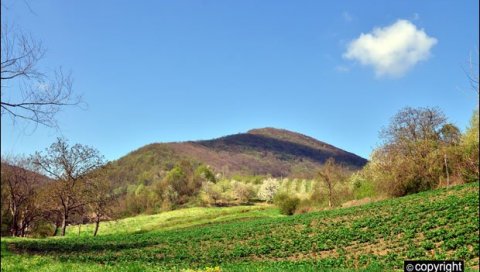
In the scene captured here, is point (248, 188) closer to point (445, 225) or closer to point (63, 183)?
point (63, 183)

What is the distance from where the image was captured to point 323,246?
28750 mm

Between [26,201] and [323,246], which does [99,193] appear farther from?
[323,246]

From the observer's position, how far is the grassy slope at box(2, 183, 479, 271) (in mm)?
19797

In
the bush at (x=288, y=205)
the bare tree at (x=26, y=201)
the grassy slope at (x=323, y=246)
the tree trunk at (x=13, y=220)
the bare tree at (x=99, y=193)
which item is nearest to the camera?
the grassy slope at (x=323, y=246)

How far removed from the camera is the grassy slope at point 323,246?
19.8 metres

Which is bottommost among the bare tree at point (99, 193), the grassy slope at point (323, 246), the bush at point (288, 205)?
the grassy slope at point (323, 246)

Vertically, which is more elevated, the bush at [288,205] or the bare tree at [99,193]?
the bare tree at [99,193]

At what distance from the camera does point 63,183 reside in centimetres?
5288

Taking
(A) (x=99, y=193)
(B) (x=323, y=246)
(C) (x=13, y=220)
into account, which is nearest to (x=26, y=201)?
(C) (x=13, y=220)

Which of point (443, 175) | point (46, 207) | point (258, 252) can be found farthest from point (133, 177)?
point (258, 252)

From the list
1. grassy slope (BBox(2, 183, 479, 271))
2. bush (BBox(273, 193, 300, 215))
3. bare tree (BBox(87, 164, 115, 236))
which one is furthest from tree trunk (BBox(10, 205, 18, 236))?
bush (BBox(273, 193, 300, 215))

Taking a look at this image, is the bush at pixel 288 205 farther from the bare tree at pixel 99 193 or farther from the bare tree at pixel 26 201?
the bare tree at pixel 26 201

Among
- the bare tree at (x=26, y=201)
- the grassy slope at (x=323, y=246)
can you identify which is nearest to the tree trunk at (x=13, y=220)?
the bare tree at (x=26, y=201)

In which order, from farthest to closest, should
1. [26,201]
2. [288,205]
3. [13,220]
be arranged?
[288,205] → [26,201] → [13,220]
